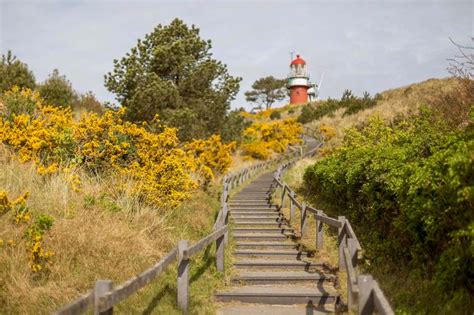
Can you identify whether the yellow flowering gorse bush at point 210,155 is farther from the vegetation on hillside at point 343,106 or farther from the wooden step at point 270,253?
the vegetation on hillside at point 343,106

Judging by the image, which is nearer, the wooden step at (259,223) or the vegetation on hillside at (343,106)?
the wooden step at (259,223)

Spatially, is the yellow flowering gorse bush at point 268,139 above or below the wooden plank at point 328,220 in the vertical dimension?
above

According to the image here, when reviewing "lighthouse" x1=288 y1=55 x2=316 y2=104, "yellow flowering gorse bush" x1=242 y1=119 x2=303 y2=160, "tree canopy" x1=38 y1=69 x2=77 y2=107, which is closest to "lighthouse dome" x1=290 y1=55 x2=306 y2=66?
"lighthouse" x1=288 y1=55 x2=316 y2=104

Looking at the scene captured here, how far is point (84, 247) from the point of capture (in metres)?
6.76

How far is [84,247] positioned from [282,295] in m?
3.17

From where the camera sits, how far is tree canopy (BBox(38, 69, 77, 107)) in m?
23.1

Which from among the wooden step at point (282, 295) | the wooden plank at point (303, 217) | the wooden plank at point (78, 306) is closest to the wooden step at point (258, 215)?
the wooden plank at point (303, 217)

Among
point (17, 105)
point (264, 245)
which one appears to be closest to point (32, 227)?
point (264, 245)

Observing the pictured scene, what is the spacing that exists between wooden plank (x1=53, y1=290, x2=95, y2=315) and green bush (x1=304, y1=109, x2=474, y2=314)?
3327 mm

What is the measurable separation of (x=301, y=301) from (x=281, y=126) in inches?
1390

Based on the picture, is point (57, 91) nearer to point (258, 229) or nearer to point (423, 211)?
point (258, 229)

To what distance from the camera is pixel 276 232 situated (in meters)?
13.5

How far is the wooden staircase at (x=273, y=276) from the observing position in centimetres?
733

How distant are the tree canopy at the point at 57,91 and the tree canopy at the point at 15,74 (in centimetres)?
69
